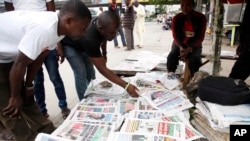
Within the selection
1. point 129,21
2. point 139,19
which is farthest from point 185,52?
point 139,19

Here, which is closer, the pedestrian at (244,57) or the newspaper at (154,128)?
the newspaper at (154,128)

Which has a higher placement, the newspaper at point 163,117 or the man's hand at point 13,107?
the man's hand at point 13,107

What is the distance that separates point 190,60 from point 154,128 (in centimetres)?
136

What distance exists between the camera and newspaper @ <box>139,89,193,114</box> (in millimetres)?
1384

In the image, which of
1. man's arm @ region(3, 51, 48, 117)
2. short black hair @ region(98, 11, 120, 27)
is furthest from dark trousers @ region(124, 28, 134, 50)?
man's arm @ region(3, 51, 48, 117)

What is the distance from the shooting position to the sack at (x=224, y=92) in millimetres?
1199

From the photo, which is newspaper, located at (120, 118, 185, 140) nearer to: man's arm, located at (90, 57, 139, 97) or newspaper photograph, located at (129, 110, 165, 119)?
newspaper photograph, located at (129, 110, 165, 119)

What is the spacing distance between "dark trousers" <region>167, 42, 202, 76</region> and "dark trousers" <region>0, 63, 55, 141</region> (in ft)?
4.55

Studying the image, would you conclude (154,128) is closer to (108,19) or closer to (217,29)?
(108,19)

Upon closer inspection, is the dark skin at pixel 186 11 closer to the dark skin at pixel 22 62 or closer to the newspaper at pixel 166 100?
the newspaper at pixel 166 100

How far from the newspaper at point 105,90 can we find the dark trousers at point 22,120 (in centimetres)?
33

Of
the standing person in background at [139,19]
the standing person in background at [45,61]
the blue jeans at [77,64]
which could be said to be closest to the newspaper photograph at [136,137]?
the blue jeans at [77,64]

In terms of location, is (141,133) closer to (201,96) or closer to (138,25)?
(201,96)

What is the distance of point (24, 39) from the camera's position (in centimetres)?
101
